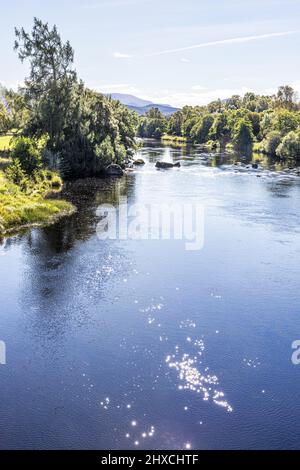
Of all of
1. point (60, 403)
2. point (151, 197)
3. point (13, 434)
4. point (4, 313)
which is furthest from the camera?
point (151, 197)

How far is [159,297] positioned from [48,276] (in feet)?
34.1

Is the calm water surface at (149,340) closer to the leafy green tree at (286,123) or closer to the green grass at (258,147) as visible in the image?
the leafy green tree at (286,123)

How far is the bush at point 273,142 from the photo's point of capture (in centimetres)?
14925

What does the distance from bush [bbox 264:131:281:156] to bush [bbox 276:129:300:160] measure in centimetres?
1289

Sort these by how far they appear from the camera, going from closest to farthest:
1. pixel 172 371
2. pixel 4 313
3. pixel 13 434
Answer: pixel 13 434
pixel 172 371
pixel 4 313

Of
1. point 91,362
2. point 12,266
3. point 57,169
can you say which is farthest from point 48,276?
point 57,169

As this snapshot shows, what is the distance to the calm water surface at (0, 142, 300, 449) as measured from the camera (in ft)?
74.2

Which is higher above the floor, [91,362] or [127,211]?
[127,211]

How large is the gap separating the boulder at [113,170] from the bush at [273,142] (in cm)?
7010

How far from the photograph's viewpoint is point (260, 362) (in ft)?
92.8

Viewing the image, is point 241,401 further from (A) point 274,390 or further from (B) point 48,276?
(B) point 48,276

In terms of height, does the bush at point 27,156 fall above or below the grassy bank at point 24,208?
above

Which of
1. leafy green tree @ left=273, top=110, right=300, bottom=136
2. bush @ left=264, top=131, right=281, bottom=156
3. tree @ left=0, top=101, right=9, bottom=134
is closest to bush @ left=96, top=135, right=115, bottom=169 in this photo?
tree @ left=0, top=101, right=9, bottom=134

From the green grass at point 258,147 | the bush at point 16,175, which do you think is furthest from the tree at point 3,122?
the green grass at point 258,147
